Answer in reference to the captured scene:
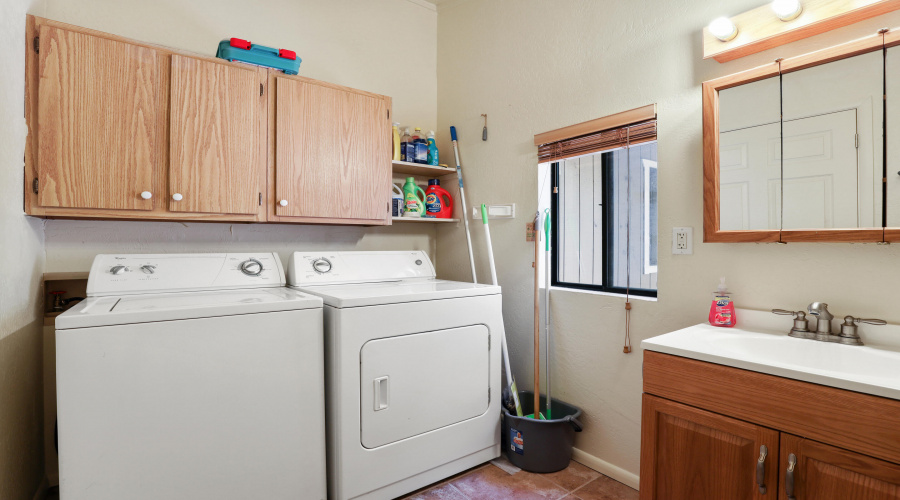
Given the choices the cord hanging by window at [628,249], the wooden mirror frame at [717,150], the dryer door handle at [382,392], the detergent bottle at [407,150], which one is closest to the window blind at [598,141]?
the cord hanging by window at [628,249]

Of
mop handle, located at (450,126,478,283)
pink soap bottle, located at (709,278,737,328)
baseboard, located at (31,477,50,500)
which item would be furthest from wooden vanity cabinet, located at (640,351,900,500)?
baseboard, located at (31,477,50,500)

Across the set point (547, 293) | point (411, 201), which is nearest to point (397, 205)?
point (411, 201)

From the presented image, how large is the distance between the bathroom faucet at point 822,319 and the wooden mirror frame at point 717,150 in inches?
8.3

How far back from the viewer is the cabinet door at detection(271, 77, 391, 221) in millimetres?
2066

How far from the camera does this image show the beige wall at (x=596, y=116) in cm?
149

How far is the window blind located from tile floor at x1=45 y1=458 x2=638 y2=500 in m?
1.50

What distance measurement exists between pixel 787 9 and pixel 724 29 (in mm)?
179

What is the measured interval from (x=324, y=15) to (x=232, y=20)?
51 cm

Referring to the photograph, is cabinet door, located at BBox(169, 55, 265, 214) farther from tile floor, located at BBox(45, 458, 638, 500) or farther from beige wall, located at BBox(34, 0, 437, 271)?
tile floor, located at BBox(45, 458, 638, 500)

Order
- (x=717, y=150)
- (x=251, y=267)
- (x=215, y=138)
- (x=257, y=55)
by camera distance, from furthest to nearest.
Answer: (x=251, y=267)
(x=257, y=55)
(x=215, y=138)
(x=717, y=150)

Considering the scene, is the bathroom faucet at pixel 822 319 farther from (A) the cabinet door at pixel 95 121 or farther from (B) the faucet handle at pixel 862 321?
(A) the cabinet door at pixel 95 121

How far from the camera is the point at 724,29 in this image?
1.54 m

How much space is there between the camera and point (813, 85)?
1411 mm

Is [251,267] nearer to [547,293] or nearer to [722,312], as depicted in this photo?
[547,293]
